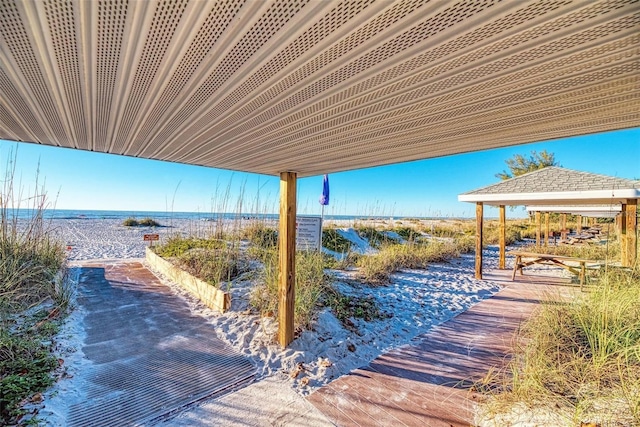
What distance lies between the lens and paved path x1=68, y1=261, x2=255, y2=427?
204cm

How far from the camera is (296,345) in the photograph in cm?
301

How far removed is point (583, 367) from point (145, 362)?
3628 mm

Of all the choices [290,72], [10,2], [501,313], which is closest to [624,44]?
[290,72]

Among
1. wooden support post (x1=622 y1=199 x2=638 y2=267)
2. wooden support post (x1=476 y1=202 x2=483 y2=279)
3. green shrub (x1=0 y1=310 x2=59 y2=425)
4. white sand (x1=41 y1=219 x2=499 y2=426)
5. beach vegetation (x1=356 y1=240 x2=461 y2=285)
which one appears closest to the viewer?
green shrub (x1=0 y1=310 x2=59 y2=425)

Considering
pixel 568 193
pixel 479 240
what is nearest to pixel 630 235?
pixel 568 193

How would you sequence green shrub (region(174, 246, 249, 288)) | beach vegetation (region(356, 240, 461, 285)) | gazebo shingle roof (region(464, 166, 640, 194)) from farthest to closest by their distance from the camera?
beach vegetation (region(356, 240, 461, 285))
gazebo shingle roof (region(464, 166, 640, 194))
green shrub (region(174, 246, 249, 288))

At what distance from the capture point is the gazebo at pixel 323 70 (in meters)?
0.85

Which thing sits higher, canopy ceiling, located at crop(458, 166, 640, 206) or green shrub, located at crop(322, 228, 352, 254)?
canopy ceiling, located at crop(458, 166, 640, 206)

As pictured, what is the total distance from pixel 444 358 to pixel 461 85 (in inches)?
106

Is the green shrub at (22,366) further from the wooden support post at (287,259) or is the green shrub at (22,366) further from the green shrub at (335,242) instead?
the green shrub at (335,242)

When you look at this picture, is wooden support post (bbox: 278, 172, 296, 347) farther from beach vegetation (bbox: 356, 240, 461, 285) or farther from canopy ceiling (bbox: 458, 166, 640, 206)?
canopy ceiling (bbox: 458, 166, 640, 206)

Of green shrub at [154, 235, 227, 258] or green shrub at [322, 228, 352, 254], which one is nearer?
green shrub at [154, 235, 227, 258]

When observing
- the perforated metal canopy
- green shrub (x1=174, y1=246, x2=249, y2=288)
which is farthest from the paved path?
the perforated metal canopy

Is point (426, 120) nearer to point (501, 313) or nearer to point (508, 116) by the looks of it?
point (508, 116)
